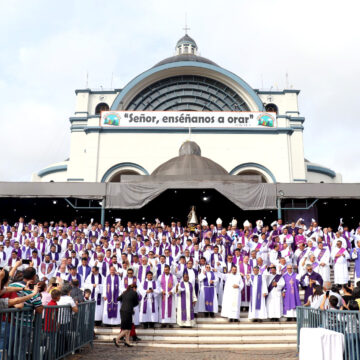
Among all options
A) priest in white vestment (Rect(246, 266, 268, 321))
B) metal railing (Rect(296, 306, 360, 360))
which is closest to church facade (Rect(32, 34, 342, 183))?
priest in white vestment (Rect(246, 266, 268, 321))

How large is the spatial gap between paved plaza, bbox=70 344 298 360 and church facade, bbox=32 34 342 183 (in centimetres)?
1852

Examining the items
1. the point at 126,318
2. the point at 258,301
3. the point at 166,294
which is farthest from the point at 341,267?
the point at 126,318

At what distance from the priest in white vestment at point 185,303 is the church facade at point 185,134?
16.8 metres

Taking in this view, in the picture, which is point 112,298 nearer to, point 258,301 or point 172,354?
point 172,354

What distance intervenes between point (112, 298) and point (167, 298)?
1.36m

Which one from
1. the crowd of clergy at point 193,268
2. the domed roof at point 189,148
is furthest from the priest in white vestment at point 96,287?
the domed roof at point 189,148

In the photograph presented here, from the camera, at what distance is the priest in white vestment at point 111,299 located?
9820 millimetres

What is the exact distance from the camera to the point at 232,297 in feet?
32.7

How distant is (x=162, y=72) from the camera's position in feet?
95.0

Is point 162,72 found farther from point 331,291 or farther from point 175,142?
point 331,291

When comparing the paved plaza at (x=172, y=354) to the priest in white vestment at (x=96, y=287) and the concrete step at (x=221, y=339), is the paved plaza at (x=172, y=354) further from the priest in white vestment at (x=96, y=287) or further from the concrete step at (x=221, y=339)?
the priest in white vestment at (x=96, y=287)

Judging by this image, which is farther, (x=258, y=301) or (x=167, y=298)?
(x=258, y=301)

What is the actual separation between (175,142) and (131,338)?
1899 cm

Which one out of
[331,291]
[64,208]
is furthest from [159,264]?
[64,208]
